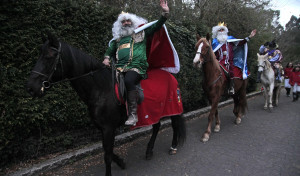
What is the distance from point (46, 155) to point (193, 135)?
352cm

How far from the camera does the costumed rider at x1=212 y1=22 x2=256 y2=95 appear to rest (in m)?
5.56

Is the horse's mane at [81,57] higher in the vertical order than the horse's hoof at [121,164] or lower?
higher

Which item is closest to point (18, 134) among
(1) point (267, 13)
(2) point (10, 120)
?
(2) point (10, 120)

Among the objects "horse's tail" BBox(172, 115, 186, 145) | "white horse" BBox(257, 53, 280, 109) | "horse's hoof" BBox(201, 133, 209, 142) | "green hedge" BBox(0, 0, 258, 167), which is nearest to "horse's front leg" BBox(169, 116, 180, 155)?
"horse's tail" BBox(172, 115, 186, 145)

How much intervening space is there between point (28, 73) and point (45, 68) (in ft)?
4.26

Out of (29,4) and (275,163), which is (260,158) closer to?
(275,163)

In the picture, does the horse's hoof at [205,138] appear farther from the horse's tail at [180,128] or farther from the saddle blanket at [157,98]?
the saddle blanket at [157,98]

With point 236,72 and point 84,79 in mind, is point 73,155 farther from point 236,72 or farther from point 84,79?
point 236,72

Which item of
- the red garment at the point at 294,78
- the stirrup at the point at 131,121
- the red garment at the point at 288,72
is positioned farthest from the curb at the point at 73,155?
the red garment at the point at 288,72

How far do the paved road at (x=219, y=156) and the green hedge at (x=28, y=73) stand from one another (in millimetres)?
690

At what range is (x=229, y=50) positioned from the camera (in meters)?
5.77

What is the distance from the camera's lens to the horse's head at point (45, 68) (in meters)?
2.11

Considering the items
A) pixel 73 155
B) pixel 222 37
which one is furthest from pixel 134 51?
pixel 222 37

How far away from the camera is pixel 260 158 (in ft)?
11.7
